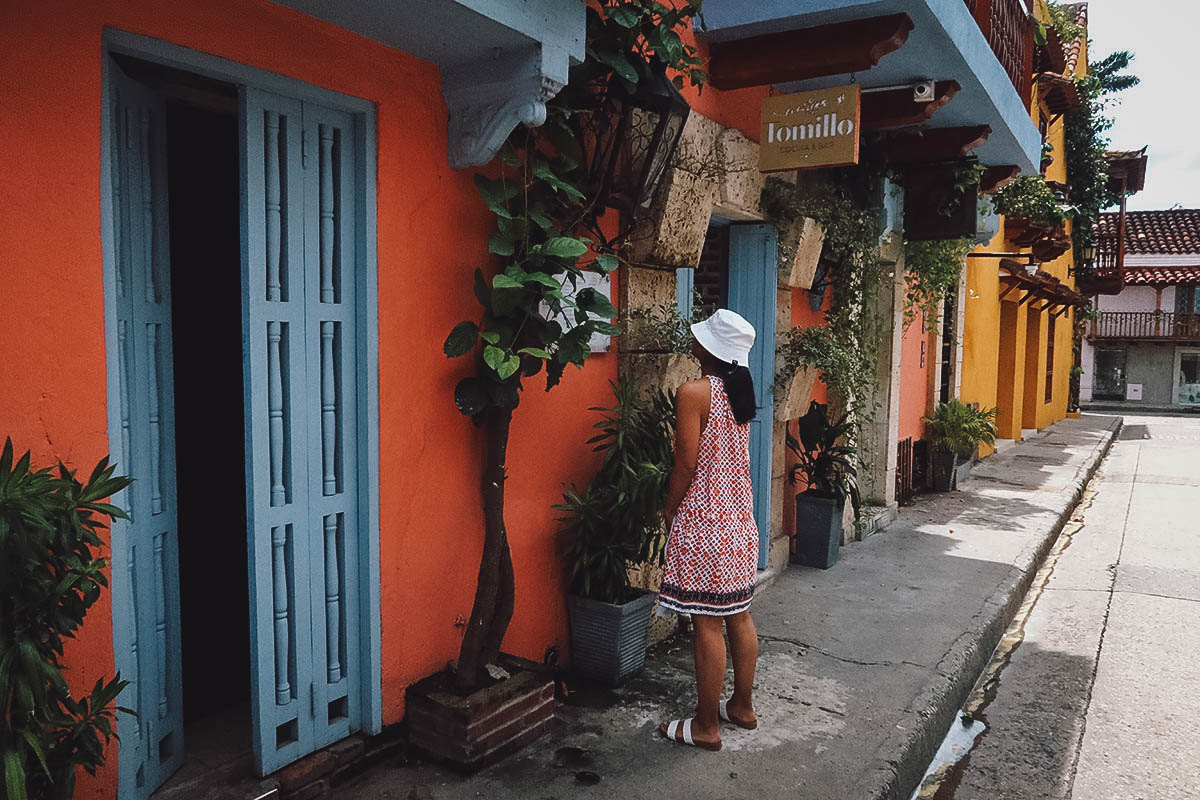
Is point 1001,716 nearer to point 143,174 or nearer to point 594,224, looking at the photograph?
point 594,224

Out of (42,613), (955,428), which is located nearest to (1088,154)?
(955,428)

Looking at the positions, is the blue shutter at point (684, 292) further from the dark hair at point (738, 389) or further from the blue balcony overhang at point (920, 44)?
the dark hair at point (738, 389)

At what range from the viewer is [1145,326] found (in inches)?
1262

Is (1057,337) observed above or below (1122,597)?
above

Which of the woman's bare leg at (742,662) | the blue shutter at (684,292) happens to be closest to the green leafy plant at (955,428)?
the blue shutter at (684,292)

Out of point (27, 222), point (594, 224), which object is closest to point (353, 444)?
point (27, 222)

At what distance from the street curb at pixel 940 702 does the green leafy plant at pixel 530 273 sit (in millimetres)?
1610

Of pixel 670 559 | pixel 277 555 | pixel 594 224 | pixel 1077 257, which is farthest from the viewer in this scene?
pixel 1077 257

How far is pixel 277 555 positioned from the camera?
118 inches

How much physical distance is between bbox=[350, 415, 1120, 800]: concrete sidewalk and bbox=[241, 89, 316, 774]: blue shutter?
0.44 meters

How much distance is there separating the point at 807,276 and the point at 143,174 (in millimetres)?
4310

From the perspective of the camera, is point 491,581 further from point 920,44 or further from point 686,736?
point 920,44

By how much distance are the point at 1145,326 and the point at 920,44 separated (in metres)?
33.4

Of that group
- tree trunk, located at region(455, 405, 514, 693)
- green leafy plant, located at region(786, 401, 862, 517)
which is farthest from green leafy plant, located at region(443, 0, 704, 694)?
green leafy plant, located at region(786, 401, 862, 517)
